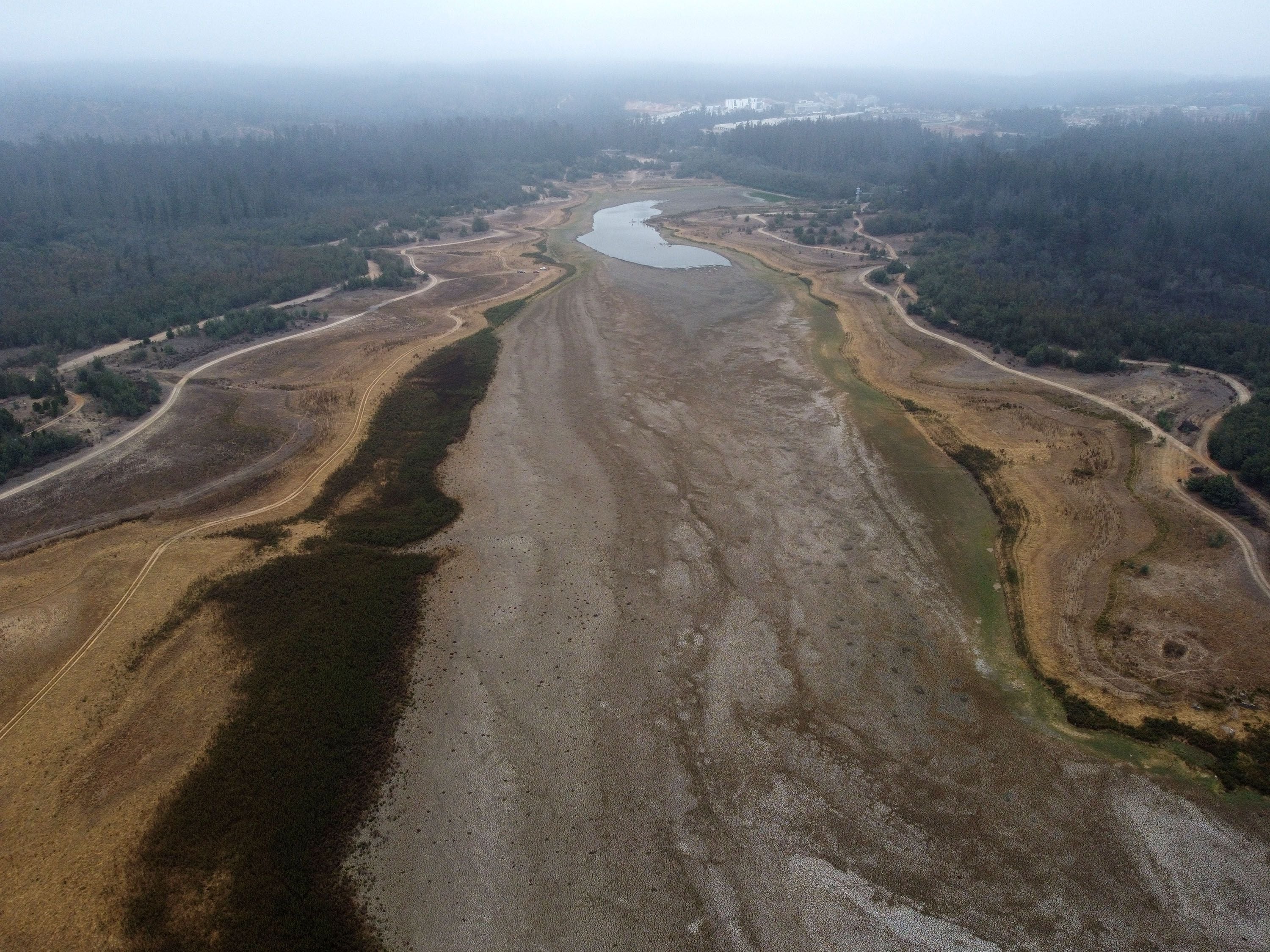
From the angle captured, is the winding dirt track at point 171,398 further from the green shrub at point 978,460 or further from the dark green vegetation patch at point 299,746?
the green shrub at point 978,460

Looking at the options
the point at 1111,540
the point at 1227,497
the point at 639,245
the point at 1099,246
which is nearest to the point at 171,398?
the point at 1111,540

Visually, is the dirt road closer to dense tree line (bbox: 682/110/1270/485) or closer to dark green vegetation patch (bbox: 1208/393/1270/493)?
dark green vegetation patch (bbox: 1208/393/1270/493)

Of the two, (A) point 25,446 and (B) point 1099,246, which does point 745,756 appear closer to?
(A) point 25,446

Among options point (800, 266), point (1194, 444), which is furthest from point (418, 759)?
point (800, 266)

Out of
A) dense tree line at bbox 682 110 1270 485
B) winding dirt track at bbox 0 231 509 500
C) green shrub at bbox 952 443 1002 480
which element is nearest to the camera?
winding dirt track at bbox 0 231 509 500

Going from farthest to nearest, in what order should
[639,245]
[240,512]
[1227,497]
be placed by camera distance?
[639,245]
[240,512]
[1227,497]

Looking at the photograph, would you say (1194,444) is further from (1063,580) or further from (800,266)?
(800,266)

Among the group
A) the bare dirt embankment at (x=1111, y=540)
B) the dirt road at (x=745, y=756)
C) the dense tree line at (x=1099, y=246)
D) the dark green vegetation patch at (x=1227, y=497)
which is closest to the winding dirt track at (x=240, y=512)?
the dirt road at (x=745, y=756)

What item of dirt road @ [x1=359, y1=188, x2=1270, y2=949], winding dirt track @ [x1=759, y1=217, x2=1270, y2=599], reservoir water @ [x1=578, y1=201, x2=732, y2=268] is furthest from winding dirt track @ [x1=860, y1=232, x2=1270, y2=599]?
reservoir water @ [x1=578, y1=201, x2=732, y2=268]
